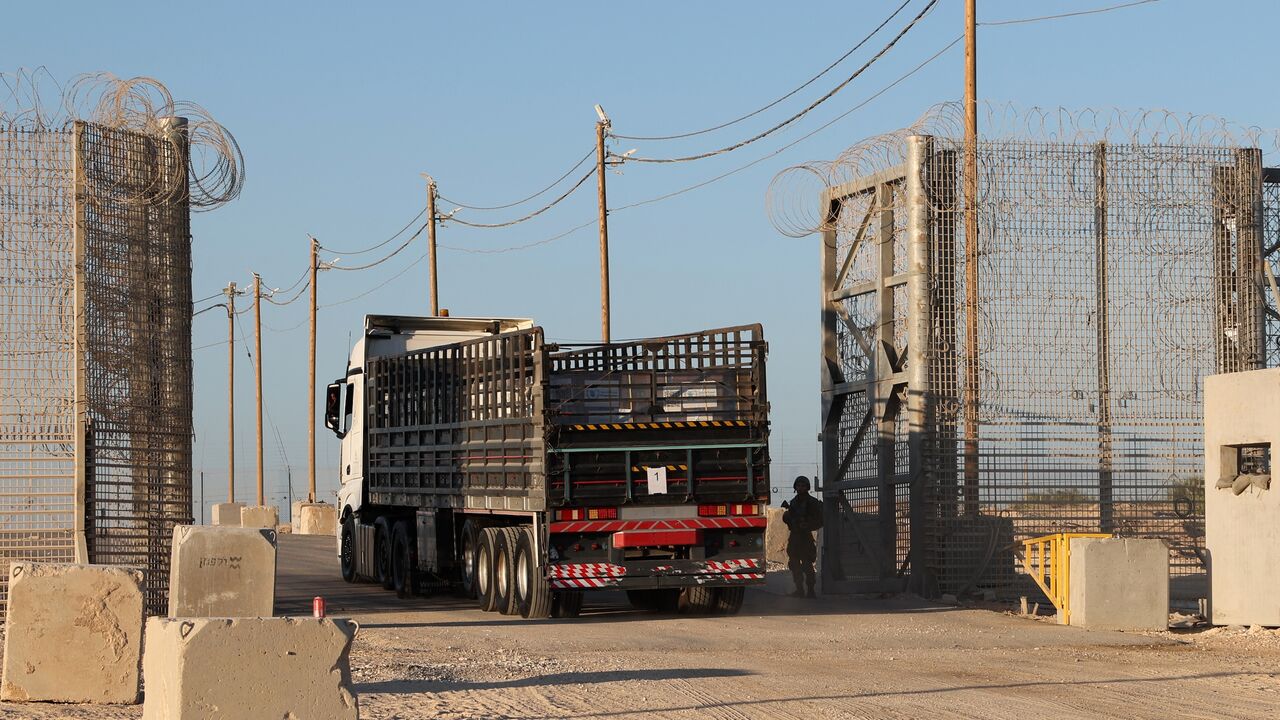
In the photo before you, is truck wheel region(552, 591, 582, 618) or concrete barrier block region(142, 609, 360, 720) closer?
concrete barrier block region(142, 609, 360, 720)

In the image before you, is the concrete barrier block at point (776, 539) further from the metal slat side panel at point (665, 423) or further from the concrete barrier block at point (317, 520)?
the concrete barrier block at point (317, 520)

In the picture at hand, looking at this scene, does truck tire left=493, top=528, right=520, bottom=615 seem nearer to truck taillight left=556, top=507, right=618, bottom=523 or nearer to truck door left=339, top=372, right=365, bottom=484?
truck taillight left=556, top=507, right=618, bottom=523

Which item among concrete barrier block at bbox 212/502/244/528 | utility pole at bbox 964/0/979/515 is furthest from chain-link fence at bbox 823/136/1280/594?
concrete barrier block at bbox 212/502/244/528

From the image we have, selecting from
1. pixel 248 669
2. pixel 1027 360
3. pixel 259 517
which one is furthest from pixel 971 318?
pixel 259 517

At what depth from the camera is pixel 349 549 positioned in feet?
93.3

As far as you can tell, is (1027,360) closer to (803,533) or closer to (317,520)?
(803,533)

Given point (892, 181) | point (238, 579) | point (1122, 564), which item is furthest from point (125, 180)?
point (1122, 564)

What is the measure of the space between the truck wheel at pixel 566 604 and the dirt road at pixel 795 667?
254 millimetres

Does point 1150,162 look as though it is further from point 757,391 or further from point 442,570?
point 442,570

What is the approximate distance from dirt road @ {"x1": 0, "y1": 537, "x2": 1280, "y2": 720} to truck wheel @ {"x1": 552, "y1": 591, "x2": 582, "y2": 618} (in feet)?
0.83

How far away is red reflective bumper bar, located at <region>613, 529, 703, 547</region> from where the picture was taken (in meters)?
19.1

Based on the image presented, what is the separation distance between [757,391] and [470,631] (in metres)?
4.21

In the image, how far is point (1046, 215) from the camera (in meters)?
22.6

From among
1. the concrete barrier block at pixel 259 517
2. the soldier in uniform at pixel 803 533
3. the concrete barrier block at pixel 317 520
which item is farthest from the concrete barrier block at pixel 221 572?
the concrete barrier block at pixel 317 520
